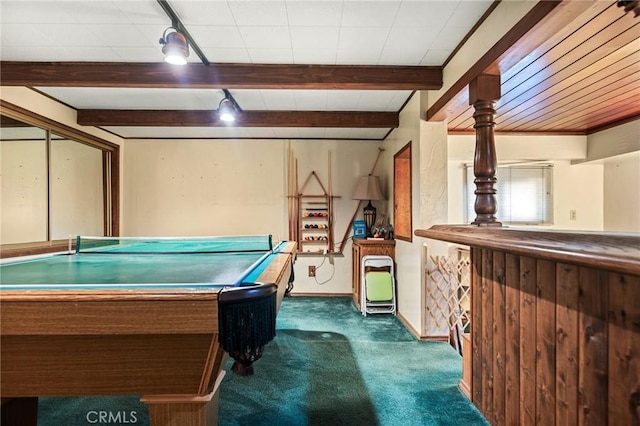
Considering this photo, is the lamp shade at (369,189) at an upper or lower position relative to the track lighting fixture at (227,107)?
lower

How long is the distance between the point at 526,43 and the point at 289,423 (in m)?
2.46

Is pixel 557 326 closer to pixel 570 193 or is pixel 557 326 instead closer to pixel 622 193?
pixel 570 193

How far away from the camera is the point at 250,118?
3.87 meters

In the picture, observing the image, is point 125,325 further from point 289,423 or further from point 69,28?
point 69,28

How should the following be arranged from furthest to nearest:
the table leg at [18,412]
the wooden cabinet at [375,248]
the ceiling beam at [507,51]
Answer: the wooden cabinet at [375,248] → the ceiling beam at [507,51] → the table leg at [18,412]

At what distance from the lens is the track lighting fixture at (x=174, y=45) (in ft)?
Answer: 6.16

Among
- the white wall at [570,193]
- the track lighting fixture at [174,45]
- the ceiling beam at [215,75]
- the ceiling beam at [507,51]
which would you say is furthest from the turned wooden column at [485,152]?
the white wall at [570,193]

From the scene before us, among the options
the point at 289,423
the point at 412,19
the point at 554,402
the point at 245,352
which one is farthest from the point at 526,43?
the point at 289,423

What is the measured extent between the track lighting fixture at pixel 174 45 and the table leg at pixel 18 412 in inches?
74.8

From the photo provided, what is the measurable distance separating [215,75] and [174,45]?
0.71m

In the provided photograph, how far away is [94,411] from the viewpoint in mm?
1943

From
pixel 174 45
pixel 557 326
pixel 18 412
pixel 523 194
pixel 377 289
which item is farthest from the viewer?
pixel 523 194

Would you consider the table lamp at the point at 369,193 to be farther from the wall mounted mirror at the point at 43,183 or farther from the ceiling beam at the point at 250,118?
the wall mounted mirror at the point at 43,183

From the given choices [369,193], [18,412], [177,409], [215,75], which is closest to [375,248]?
[369,193]
